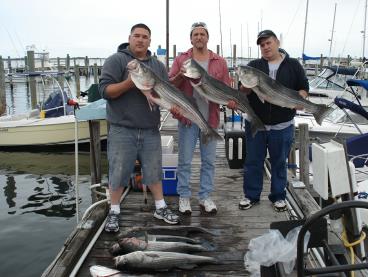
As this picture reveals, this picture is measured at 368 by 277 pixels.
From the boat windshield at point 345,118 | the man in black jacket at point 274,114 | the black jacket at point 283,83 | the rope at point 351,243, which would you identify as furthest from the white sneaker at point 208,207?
the boat windshield at point 345,118

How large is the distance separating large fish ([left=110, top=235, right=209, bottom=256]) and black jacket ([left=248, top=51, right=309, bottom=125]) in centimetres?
176

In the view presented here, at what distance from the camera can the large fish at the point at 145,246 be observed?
3.50 metres

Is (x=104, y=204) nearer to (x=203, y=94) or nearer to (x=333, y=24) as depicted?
(x=203, y=94)

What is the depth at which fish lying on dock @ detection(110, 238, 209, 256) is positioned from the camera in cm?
350

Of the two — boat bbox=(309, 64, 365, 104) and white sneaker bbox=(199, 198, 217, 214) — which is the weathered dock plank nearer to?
white sneaker bbox=(199, 198, 217, 214)

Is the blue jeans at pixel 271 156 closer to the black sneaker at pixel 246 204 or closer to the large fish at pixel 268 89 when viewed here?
the black sneaker at pixel 246 204

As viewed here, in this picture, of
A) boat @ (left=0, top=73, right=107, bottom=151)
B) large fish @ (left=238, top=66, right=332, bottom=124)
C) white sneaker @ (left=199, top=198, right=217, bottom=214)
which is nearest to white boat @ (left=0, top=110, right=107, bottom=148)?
boat @ (left=0, top=73, right=107, bottom=151)

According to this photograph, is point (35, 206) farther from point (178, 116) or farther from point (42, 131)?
point (178, 116)

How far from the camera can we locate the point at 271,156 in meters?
4.60

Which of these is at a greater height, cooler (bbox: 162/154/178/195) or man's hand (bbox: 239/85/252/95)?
man's hand (bbox: 239/85/252/95)

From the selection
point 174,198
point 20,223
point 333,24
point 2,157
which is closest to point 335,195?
point 174,198

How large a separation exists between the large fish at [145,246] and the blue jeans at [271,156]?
1.45m

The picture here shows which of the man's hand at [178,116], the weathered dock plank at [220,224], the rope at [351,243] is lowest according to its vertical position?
the weathered dock plank at [220,224]

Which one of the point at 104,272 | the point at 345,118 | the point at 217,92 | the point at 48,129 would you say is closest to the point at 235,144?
the point at 217,92
